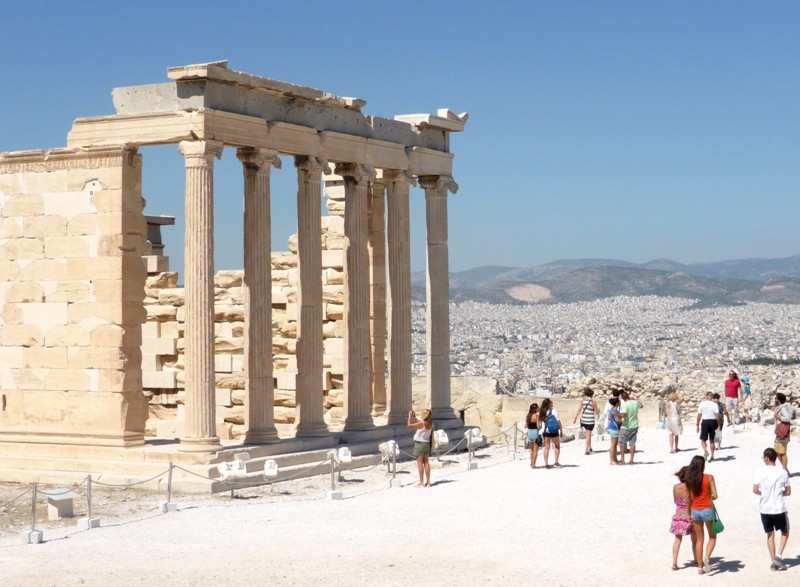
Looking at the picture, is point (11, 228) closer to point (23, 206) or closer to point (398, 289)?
point (23, 206)

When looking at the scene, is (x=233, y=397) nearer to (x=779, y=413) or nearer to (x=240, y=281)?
(x=240, y=281)

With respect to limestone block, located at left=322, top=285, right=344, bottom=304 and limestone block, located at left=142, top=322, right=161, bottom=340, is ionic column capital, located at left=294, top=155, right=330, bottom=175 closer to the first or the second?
limestone block, located at left=322, top=285, right=344, bottom=304

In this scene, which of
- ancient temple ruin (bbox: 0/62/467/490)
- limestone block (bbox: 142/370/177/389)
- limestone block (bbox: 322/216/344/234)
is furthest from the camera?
limestone block (bbox: 322/216/344/234)

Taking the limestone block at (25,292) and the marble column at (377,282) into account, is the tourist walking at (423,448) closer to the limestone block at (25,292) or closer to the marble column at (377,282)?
the limestone block at (25,292)

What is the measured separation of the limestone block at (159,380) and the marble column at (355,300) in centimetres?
413

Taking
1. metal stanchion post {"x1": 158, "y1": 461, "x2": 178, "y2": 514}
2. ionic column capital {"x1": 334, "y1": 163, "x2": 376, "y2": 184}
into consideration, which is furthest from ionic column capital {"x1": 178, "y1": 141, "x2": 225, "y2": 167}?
metal stanchion post {"x1": 158, "y1": 461, "x2": 178, "y2": 514}

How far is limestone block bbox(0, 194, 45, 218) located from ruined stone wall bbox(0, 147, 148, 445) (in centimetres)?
2

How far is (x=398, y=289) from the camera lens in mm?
32344

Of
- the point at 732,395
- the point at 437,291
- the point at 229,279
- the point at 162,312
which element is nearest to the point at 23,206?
the point at 162,312

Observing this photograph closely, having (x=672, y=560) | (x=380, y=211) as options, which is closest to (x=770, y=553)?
(x=672, y=560)

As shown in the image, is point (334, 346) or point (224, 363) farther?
Result: point (334, 346)

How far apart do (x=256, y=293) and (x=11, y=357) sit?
4.45m

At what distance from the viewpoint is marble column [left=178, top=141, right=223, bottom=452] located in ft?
85.3

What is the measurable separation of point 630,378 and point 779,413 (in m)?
16.1
